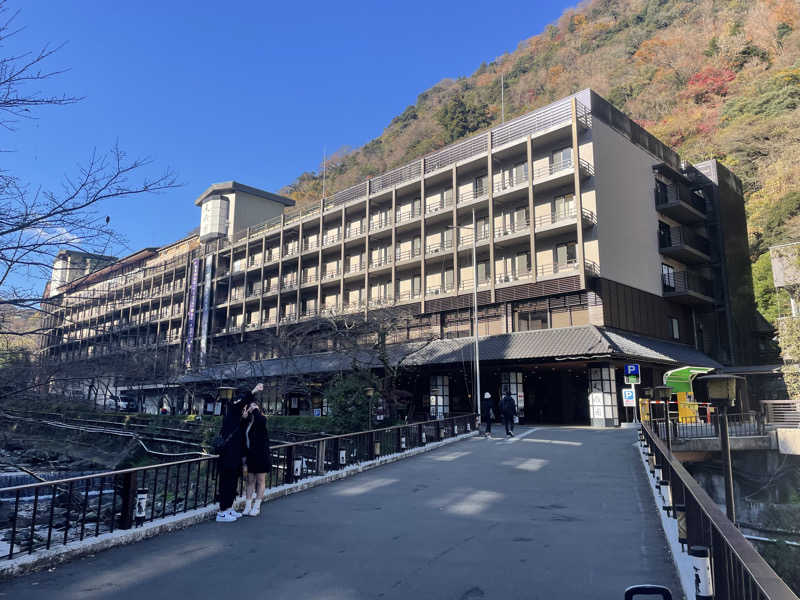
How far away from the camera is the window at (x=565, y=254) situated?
2981 centimetres

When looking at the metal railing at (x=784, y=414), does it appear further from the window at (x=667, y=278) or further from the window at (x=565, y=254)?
the window at (x=565, y=254)

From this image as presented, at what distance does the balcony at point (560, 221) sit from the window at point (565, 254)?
0.80m

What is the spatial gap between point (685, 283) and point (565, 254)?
11.1 m

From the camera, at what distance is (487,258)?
33500 millimetres

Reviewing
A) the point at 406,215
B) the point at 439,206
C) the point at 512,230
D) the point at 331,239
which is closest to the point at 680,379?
the point at 512,230

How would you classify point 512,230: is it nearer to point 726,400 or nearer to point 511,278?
point 511,278

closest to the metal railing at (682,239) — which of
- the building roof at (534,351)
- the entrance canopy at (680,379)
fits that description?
the building roof at (534,351)

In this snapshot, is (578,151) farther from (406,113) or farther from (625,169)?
(406,113)

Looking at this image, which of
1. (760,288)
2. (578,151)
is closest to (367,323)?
(578,151)

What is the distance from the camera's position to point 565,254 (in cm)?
3022

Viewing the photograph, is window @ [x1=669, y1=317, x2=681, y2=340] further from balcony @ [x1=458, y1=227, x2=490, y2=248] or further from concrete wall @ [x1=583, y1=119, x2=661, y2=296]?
balcony @ [x1=458, y1=227, x2=490, y2=248]

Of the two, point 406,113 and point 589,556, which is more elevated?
point 406,113

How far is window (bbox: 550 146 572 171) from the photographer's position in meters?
30.8

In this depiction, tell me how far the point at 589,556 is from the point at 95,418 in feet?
149
